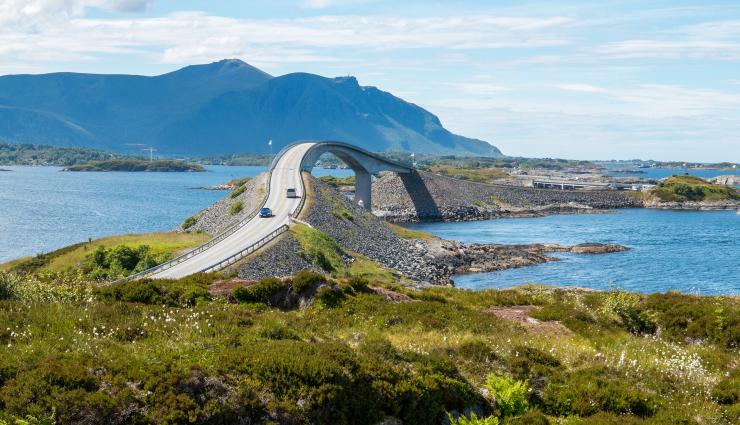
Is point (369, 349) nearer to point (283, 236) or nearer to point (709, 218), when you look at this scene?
point (283, 236)

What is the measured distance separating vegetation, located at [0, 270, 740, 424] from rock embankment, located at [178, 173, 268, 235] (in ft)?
183

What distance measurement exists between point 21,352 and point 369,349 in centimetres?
744

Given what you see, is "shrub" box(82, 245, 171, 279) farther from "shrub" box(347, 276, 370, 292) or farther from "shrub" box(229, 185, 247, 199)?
"shrub" box(229, 185, 247, 199)

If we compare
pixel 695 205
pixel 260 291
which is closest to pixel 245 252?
pixel 260 291

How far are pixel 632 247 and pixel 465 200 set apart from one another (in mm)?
63802

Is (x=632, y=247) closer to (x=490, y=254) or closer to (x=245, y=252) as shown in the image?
(x=490, y=254)

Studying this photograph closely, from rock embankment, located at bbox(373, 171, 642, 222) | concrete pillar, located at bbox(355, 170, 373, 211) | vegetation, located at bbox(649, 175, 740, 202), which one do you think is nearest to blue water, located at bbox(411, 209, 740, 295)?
rock embankment, located at bbox(373, 171, 642, 222)

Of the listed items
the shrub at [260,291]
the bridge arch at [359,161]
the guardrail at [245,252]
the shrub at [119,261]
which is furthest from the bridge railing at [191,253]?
the bridge arch at [359,161]

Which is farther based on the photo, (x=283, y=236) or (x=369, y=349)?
(x=283, y=236)

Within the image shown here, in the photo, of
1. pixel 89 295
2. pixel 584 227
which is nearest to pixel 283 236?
pixel 89 295

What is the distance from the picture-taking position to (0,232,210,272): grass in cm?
5644

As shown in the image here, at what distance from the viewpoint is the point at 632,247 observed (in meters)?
100

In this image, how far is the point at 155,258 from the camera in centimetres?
5375

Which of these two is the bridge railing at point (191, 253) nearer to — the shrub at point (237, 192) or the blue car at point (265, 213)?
the blue car at point (265, 213)
